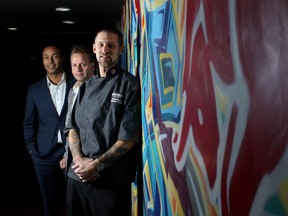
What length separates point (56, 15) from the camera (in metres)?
6.43

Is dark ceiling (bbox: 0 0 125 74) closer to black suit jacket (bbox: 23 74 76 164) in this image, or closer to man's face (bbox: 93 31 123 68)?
black suit jacket (bbox: 23 74 76 164)

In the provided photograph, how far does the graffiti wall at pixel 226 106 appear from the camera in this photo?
1.57 feet

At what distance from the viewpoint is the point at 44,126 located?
3297 millimetres

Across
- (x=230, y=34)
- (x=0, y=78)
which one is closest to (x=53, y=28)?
(x=0, y=78)

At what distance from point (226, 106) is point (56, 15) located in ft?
19.9

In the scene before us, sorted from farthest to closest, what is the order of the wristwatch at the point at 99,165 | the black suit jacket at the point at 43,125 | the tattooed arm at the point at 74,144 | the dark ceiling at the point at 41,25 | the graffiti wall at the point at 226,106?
1. the dark ceiling at the point at 41,25
2. the black suit jacket at the point at 43,125
3. the tattooed arm at the point at 74,144
4. the wristwatch at the point at 99,165
5. the graffiti wall at the point at 226,106

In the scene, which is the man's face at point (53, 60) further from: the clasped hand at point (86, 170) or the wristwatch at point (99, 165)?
the wristwatch at point (99, 165)

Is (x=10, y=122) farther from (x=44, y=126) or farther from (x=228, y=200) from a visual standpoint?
(x=228, y=200)

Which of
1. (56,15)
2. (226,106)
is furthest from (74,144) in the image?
(56,15)

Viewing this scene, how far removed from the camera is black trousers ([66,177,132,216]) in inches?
84.5

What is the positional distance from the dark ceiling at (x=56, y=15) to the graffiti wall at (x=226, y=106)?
14.0 feet

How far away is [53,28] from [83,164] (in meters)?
6.29

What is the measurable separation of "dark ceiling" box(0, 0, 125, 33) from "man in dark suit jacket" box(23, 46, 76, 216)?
2072 mm

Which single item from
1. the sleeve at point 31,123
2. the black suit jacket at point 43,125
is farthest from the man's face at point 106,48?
the sleeve at point 31,123
